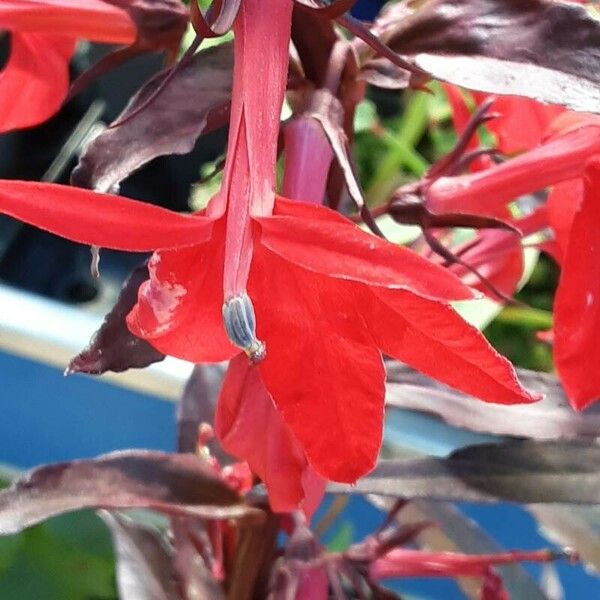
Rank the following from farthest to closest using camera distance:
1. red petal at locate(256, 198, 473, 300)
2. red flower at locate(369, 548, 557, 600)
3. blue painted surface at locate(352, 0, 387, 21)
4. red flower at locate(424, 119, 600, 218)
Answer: blue painted surface at locate(352, 0, 387, 21)
red flower at locate(369, 548, 557, 600)
red flower at locate(424, 119, 600, 218)
red petal at locate(256, 198, 473, 300)

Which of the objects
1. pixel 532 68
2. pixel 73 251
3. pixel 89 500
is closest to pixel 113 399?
pixel 73 251

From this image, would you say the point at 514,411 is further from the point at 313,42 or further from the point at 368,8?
the point at 368,8

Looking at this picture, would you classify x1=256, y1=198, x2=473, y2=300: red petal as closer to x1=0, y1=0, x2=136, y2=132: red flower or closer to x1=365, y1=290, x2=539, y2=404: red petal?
x1=365, y1=290, x2=539, y2=404: red petal

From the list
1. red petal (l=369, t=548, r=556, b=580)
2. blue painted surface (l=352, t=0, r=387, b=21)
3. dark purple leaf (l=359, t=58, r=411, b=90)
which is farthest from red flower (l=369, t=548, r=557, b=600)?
blue painted surface (l=352, t=0, r=387, b=21)

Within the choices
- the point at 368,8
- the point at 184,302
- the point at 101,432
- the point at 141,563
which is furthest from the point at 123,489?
the point at 368,8

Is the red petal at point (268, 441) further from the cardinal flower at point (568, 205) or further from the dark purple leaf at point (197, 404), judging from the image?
the dark purple leaf at point (197, 404)

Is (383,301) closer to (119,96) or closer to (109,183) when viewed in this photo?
(109,183)
